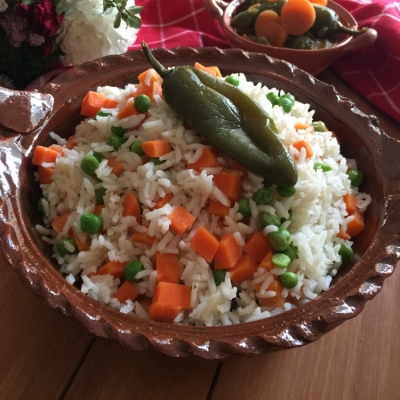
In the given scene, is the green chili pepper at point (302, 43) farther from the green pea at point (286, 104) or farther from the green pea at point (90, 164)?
the green pea at point (90, 164)

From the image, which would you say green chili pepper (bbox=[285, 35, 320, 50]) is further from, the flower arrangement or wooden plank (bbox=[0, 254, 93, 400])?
wooden plank (bbox=[0, 254, 93, 400])

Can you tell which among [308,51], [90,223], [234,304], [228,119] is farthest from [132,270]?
[308,51]

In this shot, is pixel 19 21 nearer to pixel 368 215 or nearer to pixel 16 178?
pixel 16 178

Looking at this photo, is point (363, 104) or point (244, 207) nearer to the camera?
point (244, 207)

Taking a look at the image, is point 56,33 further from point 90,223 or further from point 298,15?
point 298,15

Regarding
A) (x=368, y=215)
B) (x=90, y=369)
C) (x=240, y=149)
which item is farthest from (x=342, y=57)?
(x=90, y=369)
